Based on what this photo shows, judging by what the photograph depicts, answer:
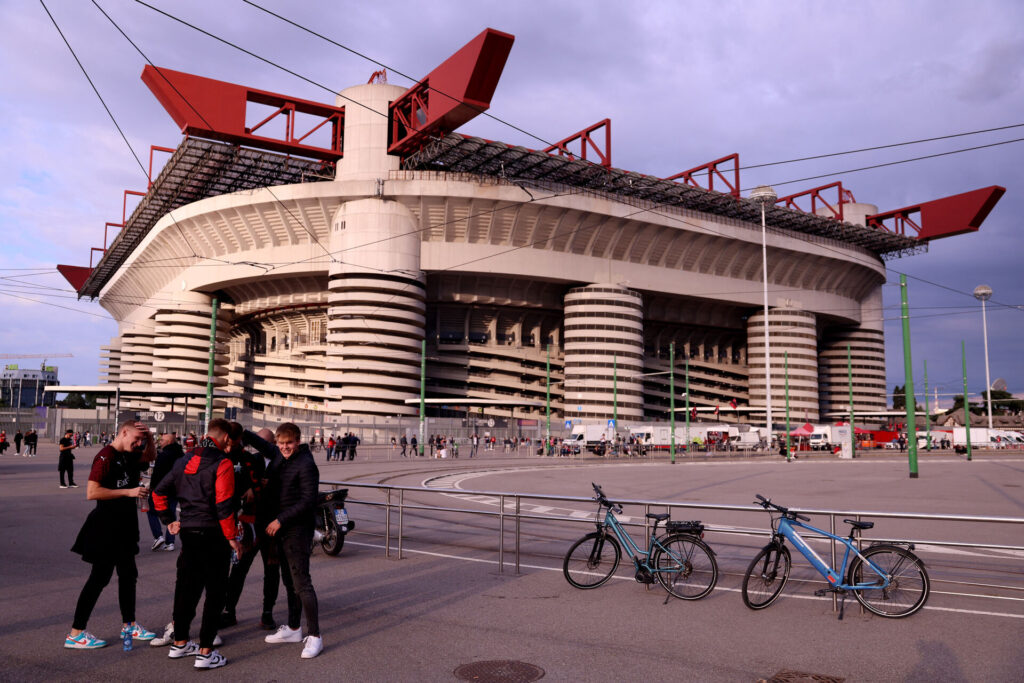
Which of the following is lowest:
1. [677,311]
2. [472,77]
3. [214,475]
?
[214,475]

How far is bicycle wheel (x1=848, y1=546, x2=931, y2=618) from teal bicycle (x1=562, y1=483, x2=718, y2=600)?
1.34 metres

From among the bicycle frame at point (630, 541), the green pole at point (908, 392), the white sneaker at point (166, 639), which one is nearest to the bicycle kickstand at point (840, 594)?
the bicycle frame at point (630, 541)

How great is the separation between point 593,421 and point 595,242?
15115 millimetres

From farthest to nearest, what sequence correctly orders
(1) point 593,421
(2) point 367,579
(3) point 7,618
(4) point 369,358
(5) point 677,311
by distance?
1. (5) point 677,311
2. (1) point 593,421
3. (4) point 369,358
4. (2) point 367,579
5. (3) point 7,618

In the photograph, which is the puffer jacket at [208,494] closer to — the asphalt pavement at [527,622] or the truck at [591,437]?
the asphalt pavement at [527,622]

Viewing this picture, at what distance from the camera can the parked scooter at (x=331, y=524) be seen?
10.4 meters

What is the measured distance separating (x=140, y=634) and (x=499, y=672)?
115 inches

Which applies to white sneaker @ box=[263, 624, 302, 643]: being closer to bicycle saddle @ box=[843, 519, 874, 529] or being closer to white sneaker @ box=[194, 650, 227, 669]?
white sneaker @ box=[194, 650, 227, 669]

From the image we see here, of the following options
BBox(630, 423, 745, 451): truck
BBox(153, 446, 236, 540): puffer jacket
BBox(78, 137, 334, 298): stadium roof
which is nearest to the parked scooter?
BBox(153, 446, 236, 540): puffer jacket

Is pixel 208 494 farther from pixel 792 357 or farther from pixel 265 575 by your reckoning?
pixel 792 357

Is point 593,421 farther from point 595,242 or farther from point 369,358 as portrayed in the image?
point 369,358

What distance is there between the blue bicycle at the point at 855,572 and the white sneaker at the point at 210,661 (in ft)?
14.9

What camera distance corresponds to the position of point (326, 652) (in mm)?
5930

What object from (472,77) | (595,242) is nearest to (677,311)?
(595,242)
